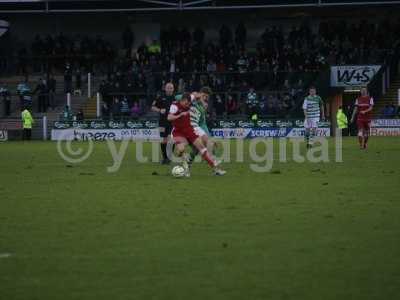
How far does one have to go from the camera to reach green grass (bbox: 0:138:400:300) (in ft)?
26.1

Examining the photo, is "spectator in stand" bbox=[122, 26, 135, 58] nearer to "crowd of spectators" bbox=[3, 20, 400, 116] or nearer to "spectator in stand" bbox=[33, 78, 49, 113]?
"crowd of spectators" bbox=[3, 20, 400, 116]

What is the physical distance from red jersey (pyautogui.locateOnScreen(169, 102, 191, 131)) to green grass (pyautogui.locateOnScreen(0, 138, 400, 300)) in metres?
1.30

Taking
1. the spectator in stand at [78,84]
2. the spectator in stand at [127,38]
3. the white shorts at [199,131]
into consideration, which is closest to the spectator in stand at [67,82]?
the spectator in stand at [78,84]

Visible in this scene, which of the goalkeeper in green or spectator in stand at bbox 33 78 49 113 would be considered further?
spectator in stand at bbox 33 78 49 113

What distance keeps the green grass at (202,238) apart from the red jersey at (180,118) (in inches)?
51.0

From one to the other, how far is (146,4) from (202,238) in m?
43.4

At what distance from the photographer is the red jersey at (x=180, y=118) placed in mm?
19438

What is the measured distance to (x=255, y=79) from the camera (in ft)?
158

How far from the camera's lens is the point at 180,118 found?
19.6 metres

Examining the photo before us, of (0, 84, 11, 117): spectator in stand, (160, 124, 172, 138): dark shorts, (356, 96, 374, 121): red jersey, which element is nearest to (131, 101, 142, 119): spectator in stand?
(0, 84, 11, 117): spectator in stand

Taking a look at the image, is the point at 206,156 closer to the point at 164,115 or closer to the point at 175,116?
the point at 175,116

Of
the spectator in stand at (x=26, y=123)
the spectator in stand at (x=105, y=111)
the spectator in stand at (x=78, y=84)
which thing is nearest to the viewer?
the spectator in stand at (x=26, y=123)

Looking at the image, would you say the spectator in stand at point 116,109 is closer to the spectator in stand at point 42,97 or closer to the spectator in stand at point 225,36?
the spectator in stand at point 42,97

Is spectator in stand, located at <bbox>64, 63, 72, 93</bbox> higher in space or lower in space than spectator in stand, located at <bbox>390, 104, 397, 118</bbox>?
higher
